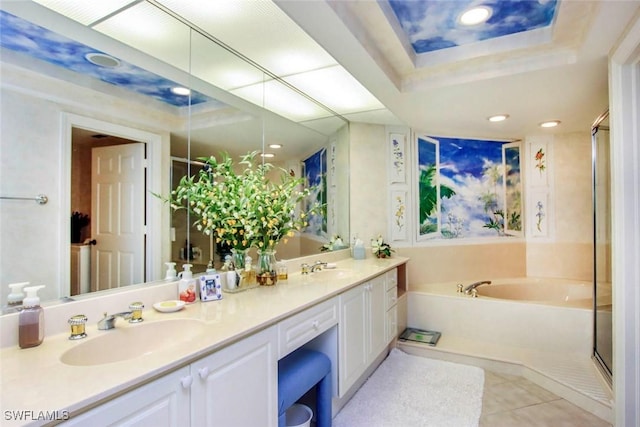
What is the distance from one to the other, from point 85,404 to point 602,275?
3.37 metres

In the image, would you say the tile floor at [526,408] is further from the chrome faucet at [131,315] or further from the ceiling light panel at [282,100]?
the ceiling light panel at [282,100]

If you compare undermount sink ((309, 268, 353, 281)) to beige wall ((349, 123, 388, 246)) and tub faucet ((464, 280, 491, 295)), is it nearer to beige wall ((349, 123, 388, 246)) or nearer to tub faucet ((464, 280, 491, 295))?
beige wall ((349, 123, 388, 246))

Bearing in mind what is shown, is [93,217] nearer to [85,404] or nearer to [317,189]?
[85,404]

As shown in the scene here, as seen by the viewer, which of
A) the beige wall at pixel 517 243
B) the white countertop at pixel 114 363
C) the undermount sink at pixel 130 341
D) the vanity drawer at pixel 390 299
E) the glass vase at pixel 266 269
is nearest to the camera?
the white countertop at pixel 114 363

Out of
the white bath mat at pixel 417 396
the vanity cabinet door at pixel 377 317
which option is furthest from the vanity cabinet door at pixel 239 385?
the vanity cabinet door at pixel 377 317

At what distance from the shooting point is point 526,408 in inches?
87.7

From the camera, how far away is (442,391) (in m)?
2.42

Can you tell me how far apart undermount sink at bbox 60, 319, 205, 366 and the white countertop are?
0.09ft

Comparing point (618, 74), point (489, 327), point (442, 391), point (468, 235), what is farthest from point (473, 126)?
point (442, 391)

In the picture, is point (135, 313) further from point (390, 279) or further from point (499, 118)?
point (499, 118)

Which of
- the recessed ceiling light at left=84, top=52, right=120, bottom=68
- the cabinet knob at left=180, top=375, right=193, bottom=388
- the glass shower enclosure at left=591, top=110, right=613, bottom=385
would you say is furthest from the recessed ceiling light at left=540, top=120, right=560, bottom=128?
the cabinet knob at left=180, top=375, right=193, bottom=388

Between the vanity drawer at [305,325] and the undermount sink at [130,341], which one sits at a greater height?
the undermount sink at [130,341]

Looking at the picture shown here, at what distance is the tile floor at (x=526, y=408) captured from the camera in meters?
2.06

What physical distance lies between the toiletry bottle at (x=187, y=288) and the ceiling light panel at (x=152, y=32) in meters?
1.13
